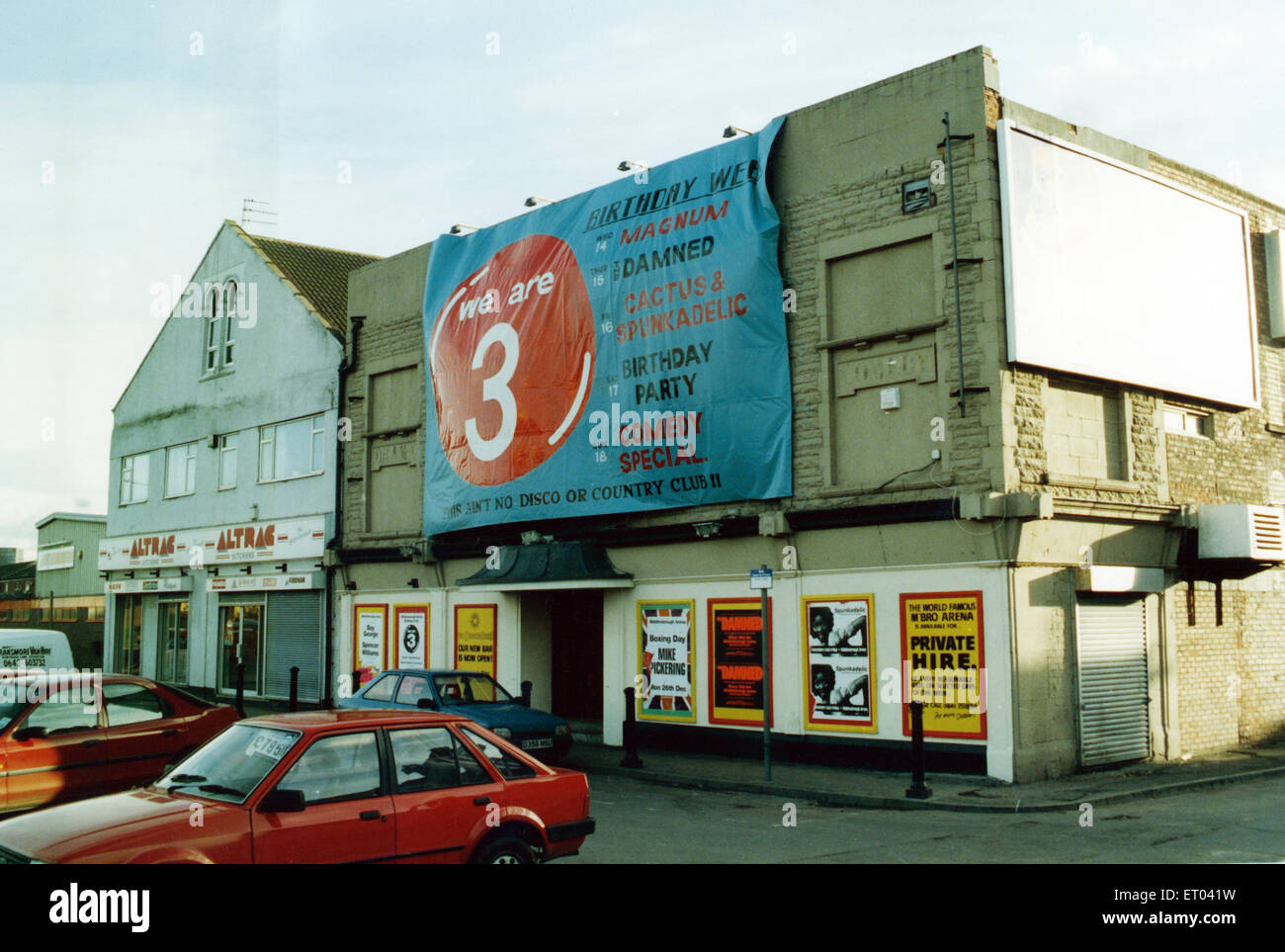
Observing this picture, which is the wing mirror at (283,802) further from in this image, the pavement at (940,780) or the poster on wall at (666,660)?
the poster on wall at (666,660)

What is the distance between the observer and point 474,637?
23.0 meters

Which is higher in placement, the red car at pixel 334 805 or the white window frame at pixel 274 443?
the white window frame at pixel 274 443

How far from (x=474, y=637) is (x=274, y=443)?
9488mm

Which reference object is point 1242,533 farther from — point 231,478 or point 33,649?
point 231,478

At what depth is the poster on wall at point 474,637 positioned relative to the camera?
22.6 m

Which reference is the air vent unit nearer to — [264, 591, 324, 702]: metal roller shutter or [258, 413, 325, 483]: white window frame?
[258, 413, 325, 483]: white window frame

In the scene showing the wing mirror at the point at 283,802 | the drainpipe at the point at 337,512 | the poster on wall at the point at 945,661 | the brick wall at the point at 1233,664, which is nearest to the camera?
the wing mirror at the point at 283,802

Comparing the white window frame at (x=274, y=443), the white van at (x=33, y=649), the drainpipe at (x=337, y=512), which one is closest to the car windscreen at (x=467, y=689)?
the white van at (x=33, y=649)

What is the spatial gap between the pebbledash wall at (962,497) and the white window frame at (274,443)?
325 inches

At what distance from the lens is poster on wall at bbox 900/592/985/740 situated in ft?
49.8

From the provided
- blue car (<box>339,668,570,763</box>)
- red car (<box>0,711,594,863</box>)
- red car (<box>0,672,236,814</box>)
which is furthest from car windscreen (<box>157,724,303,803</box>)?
blue car (<box>339,668,570,763</box>)

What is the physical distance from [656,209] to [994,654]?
9330mm

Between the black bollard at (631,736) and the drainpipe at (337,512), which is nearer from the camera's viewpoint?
the black bollard at (631,736)
